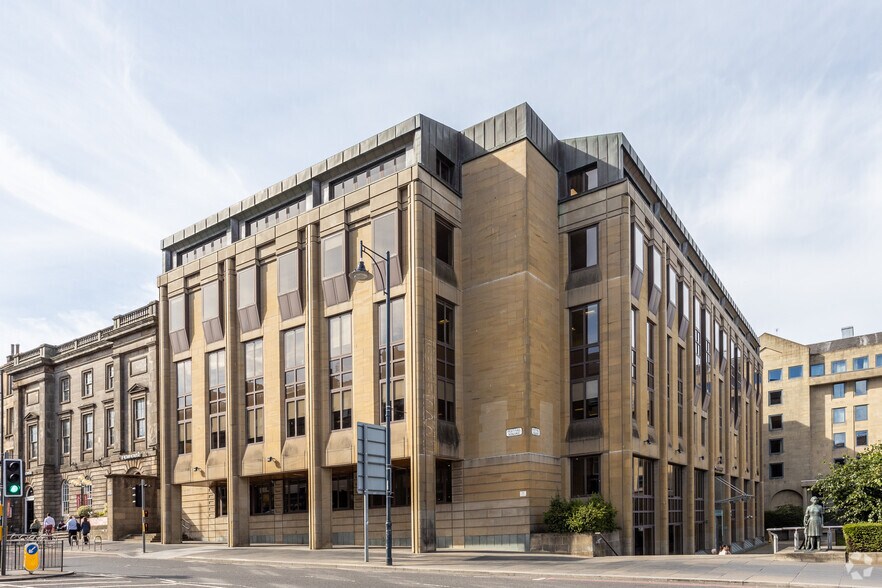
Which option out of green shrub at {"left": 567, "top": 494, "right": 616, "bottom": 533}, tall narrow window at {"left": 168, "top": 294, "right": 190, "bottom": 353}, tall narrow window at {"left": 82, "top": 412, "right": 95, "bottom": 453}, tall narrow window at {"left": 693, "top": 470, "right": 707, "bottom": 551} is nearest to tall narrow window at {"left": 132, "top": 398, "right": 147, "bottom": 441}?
tall narrow window at {"left": 82, "top": 412, "right": 95, "bottom": 453}

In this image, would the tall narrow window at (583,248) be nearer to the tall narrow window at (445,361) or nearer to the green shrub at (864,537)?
the tall narrow window at (445,361)

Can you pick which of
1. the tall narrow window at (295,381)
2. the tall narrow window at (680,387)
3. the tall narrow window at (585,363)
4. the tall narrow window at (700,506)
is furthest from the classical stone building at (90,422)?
the tall narrow window at (700,506)

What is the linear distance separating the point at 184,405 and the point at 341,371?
43.6 feet

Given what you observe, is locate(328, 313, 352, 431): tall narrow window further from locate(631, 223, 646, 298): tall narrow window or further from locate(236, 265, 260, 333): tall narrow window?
locate(631, 223, 646, 298): tall narrow window

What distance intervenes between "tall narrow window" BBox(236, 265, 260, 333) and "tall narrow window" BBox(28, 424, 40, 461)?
29.5 m

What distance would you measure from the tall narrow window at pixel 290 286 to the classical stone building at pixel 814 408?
63.2 metres

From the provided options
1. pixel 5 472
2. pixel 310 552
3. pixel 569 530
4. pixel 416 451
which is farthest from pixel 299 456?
pixel 5 472

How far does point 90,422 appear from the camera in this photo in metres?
56.4

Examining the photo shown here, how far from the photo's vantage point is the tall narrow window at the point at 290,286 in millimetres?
38531

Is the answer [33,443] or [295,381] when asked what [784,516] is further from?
[33,443]

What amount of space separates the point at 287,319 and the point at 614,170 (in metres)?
17.5

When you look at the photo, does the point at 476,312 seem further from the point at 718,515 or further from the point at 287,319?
the point at 718,515

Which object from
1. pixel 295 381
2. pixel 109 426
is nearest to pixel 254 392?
pixel 295 381

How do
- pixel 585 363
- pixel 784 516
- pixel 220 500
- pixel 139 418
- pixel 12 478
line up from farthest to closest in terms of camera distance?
1. pixel 784 516
2. pixel 139 418
3. pixel 220 500
4. pixel 585 363
5. pixel 12 478
